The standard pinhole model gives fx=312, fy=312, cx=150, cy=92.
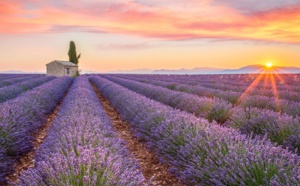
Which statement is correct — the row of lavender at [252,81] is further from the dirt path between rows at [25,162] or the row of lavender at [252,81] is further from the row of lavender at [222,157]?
the dirt path between rows at [25,162]

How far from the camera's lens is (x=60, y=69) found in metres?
45.0

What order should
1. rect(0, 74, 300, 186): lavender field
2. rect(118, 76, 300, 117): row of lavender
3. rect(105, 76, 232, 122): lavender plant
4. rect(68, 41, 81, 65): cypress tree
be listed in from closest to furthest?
1. rect(0, 74, 300, 186): lavender field
2. rect(118, 76, 300, 117): row of lavender
3. rect(105, 76, 232, 122): lavender plant
4. rect(68, 41, 81, 65): cypress tree

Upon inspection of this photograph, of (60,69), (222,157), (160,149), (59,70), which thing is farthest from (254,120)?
(59,70)

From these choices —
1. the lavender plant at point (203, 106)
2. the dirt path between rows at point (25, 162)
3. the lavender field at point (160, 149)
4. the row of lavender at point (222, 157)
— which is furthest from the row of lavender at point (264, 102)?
the dirt path between rows at point (25, 162)

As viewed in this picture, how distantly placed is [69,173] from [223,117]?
219 inches

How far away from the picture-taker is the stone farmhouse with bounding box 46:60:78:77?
4491 cm

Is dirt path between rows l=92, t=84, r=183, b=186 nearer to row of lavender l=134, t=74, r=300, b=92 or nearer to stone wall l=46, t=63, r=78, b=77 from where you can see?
row of lavender l=134, t=74, r=300, b=92

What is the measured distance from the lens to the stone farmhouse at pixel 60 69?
44.9m

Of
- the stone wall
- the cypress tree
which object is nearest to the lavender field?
the stone wall

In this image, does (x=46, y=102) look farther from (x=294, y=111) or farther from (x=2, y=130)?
(x=294, y=111)

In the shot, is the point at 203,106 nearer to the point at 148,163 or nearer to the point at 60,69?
the point at 148,163

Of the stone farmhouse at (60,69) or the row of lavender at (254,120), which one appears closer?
the row of lavender at (254,120)

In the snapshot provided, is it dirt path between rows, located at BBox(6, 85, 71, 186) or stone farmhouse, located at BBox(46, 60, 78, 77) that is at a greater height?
stone farmhouse, located at BBox(46, 60, 78, 77)

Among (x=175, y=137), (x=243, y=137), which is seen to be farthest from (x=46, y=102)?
(x=243, y=137)
